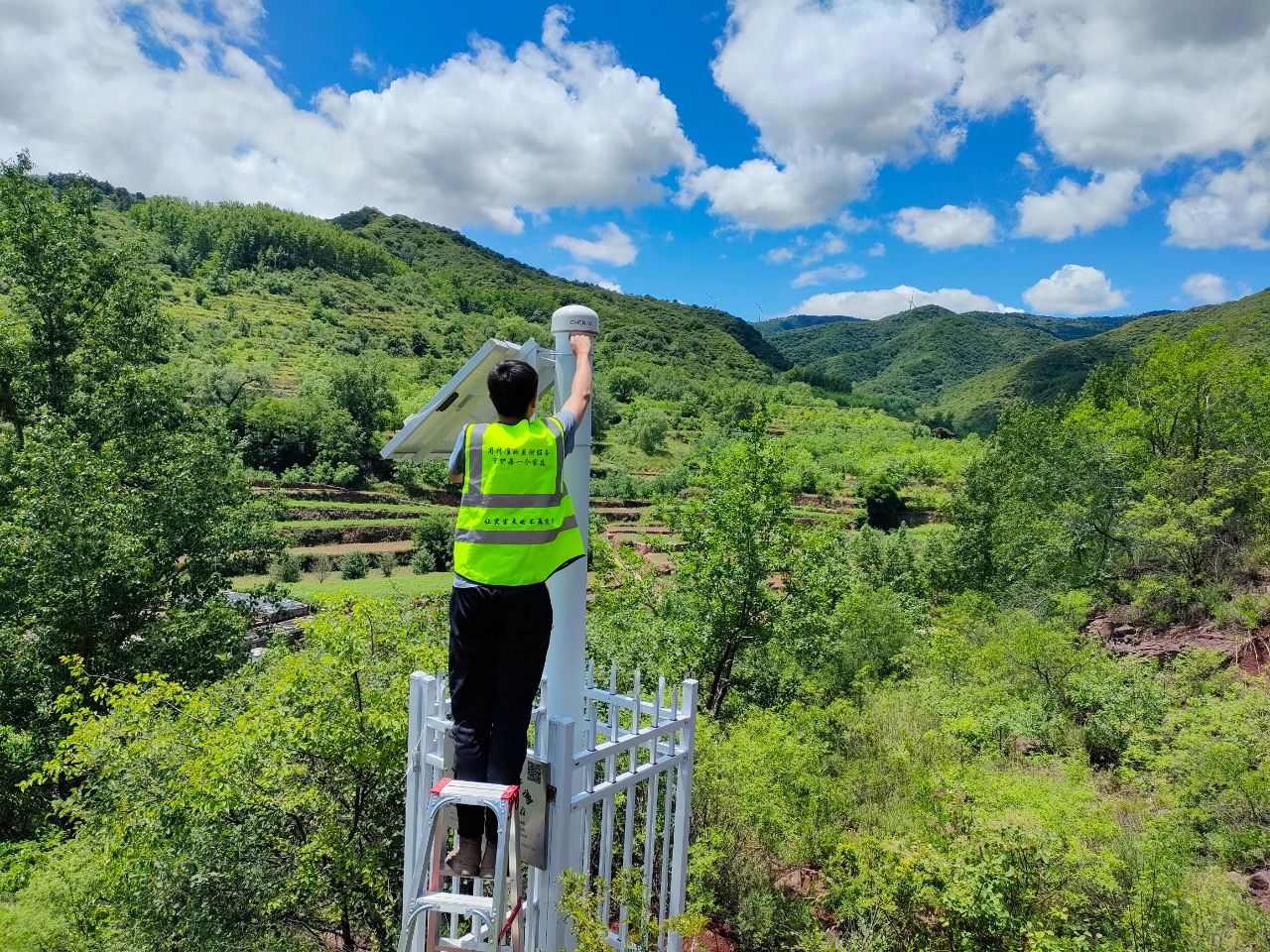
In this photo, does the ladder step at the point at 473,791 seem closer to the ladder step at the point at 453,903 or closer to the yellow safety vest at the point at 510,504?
the ladder step at the point at 453,903

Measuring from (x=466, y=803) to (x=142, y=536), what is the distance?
A: 12.5 m

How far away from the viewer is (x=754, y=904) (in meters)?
6.04

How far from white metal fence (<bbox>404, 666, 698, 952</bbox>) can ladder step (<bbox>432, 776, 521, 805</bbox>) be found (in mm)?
300

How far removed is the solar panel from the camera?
3.08 m

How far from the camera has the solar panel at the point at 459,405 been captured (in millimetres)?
3080

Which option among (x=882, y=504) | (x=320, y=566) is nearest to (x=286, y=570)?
(x=320, y=566)

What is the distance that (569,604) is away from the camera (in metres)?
3.18

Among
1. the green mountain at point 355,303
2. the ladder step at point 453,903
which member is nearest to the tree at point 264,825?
the ladder step at point 453,903

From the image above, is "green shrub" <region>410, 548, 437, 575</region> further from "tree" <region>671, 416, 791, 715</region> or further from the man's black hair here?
the man's black hair

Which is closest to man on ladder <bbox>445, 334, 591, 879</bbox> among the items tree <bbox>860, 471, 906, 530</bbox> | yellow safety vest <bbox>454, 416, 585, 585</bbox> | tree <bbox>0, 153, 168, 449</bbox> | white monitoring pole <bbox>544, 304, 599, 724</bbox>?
yellow safety vest <bbox>454, 416, 585, 585</bbox>

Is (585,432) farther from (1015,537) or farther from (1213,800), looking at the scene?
(1015,537)

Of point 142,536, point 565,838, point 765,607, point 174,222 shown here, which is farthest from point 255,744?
point 174,222

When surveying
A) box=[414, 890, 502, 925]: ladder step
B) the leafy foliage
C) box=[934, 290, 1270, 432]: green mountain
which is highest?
the leafy foliage

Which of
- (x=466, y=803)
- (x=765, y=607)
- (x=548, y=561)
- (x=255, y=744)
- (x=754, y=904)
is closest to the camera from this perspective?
(x=466, y=803)
